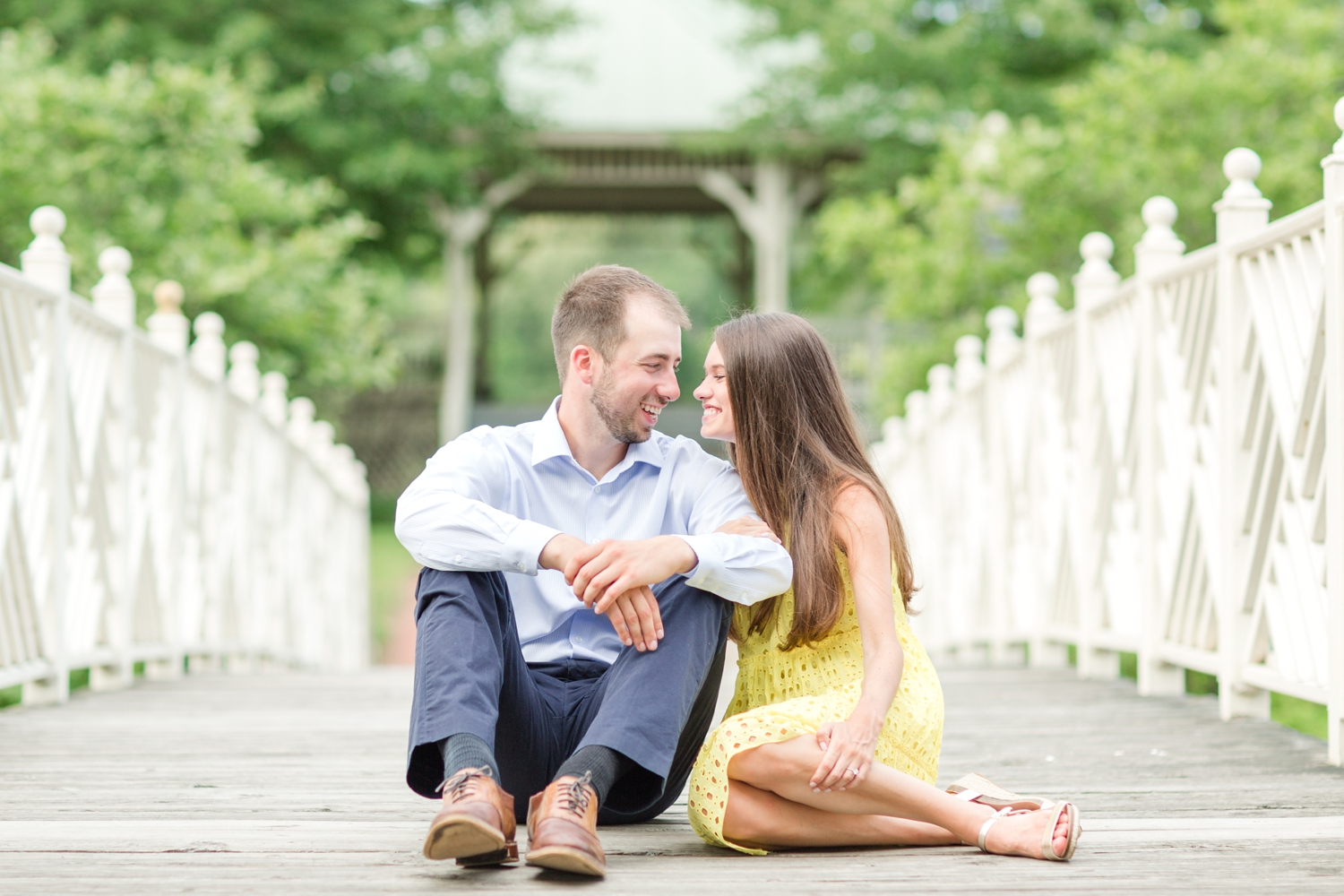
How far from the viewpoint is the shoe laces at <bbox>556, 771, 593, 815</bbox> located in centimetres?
198

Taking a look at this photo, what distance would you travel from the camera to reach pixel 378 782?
113 inches

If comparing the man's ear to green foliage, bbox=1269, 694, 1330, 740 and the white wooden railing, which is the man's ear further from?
green foliage, bbox=1269, 694, 1330, 740

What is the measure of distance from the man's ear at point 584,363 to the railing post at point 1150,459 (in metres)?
2.24

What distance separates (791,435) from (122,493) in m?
3.18

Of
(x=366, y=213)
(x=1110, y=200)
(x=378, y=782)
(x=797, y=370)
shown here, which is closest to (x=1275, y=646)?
(x=797, y=370)

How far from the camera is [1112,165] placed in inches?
341

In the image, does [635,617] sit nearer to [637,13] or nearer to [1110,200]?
[1110,200]

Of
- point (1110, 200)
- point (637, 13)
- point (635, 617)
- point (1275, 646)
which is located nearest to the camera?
point (635, 617)

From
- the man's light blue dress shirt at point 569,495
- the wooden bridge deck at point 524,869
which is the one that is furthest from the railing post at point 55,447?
the man's light blue dress shirt at point 569,495

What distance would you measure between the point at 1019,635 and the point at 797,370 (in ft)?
12.1

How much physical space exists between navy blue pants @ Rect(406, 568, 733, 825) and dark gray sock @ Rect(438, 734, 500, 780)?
16 millimetres

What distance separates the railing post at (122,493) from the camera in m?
4.74

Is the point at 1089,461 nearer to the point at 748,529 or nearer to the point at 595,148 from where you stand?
the point at 748,529

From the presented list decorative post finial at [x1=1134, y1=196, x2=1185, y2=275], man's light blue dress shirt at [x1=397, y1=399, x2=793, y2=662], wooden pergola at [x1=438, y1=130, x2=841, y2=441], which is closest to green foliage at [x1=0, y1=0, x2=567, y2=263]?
wooden pergola at [x1=438, y1=130, x2=841, y2=441]
